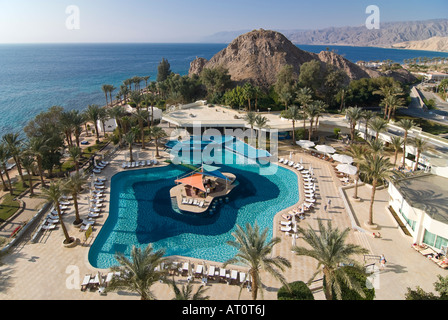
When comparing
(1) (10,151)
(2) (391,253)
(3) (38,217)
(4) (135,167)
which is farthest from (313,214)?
(1) (10,151)

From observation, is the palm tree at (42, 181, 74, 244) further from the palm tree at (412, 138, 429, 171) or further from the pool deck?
the palm tree at (412, 138, 429, 171)

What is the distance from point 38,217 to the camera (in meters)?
24.2

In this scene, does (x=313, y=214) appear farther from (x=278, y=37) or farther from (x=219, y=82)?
(x=278, y=37)

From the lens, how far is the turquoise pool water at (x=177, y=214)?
2109 centimetres

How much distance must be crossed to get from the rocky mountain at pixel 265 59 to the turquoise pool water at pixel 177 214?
113ft

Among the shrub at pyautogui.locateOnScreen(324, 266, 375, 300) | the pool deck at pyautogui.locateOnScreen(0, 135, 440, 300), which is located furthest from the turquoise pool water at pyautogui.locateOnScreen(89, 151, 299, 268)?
the shrub at pyautogui.locateOnScreen(324, 266, 375, 300)

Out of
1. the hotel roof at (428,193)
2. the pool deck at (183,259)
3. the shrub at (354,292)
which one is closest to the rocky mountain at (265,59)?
the hotel roof at (428,193)

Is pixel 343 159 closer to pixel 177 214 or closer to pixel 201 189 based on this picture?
pixel 201 189

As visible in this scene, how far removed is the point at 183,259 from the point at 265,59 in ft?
182

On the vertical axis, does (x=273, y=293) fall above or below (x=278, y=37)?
below

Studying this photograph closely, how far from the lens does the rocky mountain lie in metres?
61.9

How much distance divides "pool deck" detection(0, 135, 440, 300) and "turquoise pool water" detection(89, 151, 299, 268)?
46.1 inches

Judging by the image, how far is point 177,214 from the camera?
25.1m
